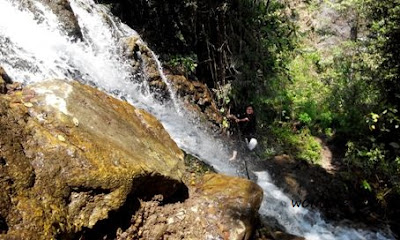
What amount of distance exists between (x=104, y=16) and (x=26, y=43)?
2.14 meters

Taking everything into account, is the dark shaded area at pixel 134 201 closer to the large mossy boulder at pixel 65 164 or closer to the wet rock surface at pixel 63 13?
the large mossy boulder at pixel 65 164

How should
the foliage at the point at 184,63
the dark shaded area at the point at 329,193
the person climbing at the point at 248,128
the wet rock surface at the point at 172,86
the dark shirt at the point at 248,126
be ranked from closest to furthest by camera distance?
the dark shaded area at the point at 329,193 → the wet rock surface at the point at 172,86 → the foliage at the point at 184,63 → the person climbing at the point at 248,128 → the dark shirt at the point at 248,126

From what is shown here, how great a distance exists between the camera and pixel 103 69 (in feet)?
22.8

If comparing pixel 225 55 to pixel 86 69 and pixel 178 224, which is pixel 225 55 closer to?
pixel 86 69

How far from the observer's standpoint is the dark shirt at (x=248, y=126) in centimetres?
934

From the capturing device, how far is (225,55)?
8.86 m

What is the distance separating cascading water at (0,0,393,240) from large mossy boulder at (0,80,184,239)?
227cm

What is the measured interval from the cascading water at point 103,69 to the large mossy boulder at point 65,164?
227 cm

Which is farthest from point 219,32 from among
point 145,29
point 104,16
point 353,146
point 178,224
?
point 178,224

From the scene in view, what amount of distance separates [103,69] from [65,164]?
4387 mm

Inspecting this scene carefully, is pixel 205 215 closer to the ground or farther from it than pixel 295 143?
farther from it

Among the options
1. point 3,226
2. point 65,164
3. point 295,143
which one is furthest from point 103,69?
point 295,143

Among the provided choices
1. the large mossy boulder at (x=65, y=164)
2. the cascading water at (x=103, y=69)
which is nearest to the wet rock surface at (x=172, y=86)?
the cascading water at (x=103, y=69)

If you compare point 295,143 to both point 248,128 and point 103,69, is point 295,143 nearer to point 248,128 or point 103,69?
point 248,128
